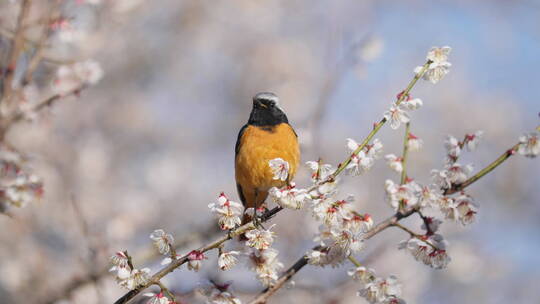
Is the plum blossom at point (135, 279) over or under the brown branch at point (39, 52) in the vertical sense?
under

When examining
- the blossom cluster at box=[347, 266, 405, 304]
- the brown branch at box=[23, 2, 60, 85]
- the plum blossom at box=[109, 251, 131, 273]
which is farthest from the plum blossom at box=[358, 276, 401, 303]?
the brown branch at box=[23, 2, 60, 85]

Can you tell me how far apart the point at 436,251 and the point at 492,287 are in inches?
264

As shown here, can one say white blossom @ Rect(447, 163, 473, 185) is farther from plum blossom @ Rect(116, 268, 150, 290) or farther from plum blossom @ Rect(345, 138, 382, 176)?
plum blossom @ Rect(116, 268, 150, 290)

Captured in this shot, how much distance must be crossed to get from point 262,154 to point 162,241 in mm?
1550

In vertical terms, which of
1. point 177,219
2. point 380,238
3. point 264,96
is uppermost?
point 177,219

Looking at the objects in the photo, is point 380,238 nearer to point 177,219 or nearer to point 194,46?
point 177,219

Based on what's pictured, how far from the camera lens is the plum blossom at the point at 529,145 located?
2.61 meters

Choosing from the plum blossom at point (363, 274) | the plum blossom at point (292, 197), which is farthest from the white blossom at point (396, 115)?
the plum blossom at point (363, 274)

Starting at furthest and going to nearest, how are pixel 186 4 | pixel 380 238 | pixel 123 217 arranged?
pixel 186 4
pixel 380 238
pixel 123 217

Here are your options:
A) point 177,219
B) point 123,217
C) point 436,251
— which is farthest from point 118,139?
point 436,251

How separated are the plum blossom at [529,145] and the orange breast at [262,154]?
155cm

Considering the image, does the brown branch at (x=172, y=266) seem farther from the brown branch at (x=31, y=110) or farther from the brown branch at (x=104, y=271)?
the brown branch at (x=104, y=271)

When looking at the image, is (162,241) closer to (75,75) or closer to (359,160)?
(359,160)

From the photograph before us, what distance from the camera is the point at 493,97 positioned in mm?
12797
